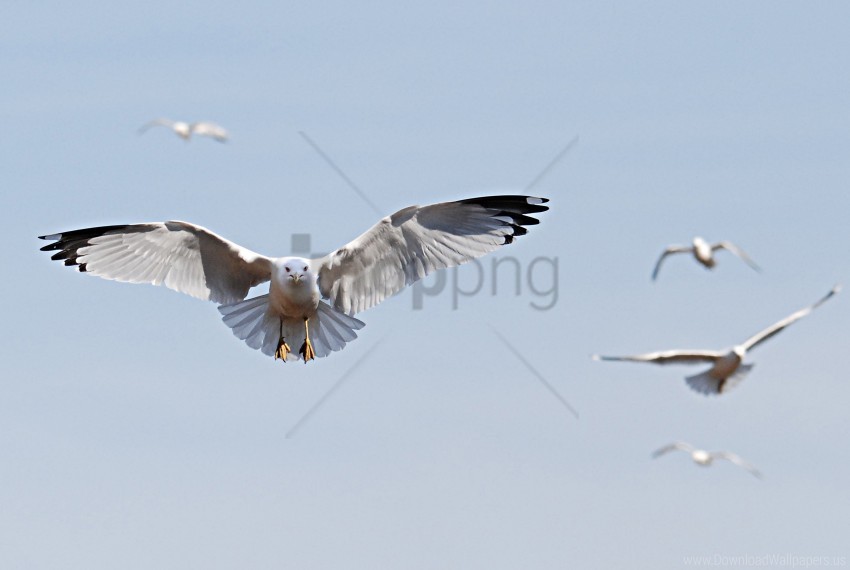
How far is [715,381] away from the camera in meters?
21.2

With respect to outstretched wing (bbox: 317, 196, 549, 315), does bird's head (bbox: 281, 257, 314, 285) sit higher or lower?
lower

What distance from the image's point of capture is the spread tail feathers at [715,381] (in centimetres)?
2111

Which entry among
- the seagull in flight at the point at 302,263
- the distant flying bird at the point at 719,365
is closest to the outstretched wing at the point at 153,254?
the seagull in flight at the point at 302,263

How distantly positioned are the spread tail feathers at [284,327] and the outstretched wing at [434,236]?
544 millimetres

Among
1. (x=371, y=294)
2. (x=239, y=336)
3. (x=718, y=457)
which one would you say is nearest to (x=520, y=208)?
(x=371, y=294)

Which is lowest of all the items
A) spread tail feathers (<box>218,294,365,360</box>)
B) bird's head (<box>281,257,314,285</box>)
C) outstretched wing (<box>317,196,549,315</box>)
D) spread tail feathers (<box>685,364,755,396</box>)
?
spread tail feathers (<box>685,364,755,396</box>)

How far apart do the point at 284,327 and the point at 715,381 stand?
531 centimetres

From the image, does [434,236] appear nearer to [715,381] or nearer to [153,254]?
[153,254]

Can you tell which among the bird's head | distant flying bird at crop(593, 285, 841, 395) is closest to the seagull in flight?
the bird's head

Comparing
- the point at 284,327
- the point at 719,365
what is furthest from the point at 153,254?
the point at 719,365

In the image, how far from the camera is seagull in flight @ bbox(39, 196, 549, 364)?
1777 centimetres

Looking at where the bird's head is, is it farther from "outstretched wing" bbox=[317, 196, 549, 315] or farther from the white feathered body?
the white feathered body

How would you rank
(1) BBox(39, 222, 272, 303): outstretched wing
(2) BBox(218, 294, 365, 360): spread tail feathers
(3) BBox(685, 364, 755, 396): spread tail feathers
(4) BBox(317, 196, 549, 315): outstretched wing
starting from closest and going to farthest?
(4) BBox(317, 196, 549, 315): outstretched wing, (1) BBox(39, 222, 272, 303): outstretched wing, (2) BBox(218, 294, 365, 360): spread tail feathers, (3) BBox(685, 364, 755, 396): spread tail feathers

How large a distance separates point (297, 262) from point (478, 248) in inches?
64.1
